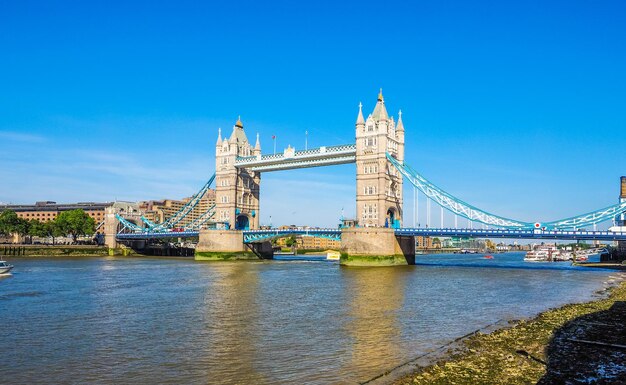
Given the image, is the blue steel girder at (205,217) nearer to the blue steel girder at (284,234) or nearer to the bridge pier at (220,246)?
the bridge pier at (220,246)

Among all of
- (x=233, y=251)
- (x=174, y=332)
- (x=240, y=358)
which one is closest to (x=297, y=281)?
(x=174, y=332)

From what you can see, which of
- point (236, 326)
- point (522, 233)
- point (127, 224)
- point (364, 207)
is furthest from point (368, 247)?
point (127, 224)

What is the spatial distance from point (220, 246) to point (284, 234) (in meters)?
11.1

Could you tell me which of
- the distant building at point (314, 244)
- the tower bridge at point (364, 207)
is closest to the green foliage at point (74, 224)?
the tower bridge at point (364, 207)

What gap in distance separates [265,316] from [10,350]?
1148 centimetres

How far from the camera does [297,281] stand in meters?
48.1

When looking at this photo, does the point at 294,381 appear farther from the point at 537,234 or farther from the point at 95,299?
the point at 537,234

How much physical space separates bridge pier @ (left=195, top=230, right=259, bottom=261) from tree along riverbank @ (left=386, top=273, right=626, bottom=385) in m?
67.1

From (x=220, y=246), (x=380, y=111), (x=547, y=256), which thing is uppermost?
(x=380, y=111)

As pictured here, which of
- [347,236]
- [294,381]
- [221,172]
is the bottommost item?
[294,381]

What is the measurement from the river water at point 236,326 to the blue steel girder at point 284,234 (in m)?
33.9

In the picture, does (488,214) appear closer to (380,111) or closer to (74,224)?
(380,111)

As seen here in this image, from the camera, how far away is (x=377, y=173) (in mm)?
75562

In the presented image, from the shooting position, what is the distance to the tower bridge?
67.8 m
